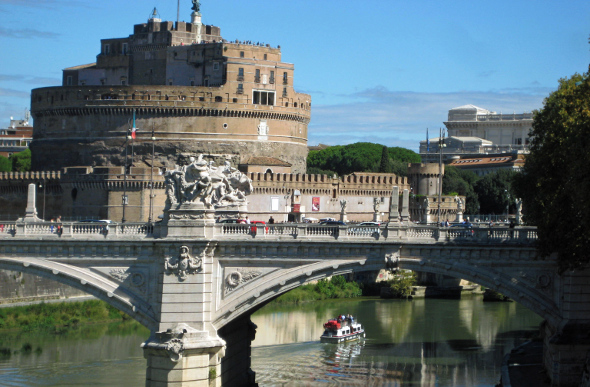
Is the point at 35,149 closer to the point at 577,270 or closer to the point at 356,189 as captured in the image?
the point at 356,189

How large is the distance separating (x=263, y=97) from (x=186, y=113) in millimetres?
5476

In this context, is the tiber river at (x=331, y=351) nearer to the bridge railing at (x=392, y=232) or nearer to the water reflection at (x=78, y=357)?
the water reflection at (x=78, y=357)

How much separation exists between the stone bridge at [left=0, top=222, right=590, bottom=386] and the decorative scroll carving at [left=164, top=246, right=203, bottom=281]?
0.08ft

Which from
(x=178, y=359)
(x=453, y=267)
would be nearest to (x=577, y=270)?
(x=453, y=267)

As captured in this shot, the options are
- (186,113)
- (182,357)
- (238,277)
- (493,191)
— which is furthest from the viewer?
(493,191)

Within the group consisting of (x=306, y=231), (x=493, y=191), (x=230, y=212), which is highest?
(x=493, y=191)

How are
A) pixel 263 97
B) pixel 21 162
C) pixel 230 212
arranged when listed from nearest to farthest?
1. pixel 230 212
2. pixel 263 97
3. pixel 21 162

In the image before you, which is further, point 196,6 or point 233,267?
point 196,6

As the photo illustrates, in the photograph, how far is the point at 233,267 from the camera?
28.9 m

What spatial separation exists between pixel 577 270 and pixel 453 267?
9.98 ft

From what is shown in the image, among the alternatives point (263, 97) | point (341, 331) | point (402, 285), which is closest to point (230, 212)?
point (341, 331)

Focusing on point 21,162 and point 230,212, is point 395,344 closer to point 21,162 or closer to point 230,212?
point 230,212

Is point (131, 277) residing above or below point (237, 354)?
above

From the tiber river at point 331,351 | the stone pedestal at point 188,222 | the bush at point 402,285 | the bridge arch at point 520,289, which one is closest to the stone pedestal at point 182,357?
the stone pedestal at point 188,222
